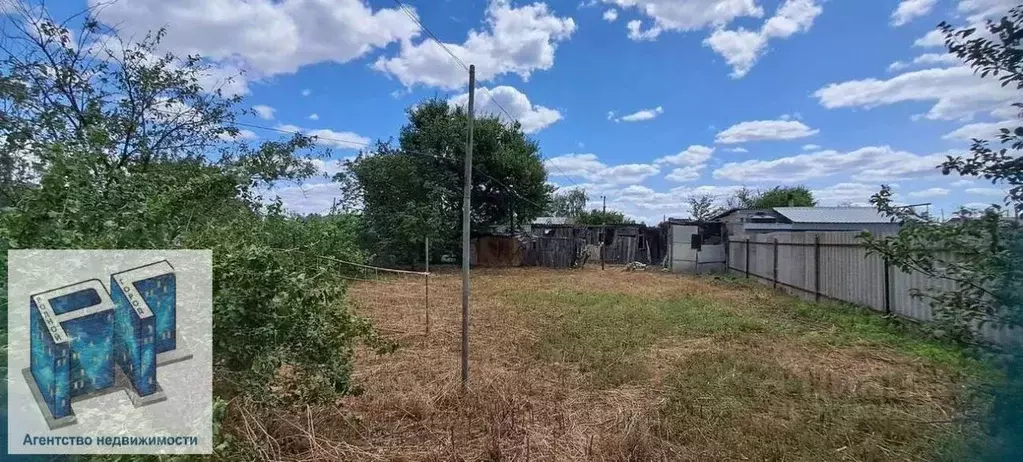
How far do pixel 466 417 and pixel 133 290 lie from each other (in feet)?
6.36

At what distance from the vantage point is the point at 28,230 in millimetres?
1921

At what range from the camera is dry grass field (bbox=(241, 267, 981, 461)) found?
2.61 metres

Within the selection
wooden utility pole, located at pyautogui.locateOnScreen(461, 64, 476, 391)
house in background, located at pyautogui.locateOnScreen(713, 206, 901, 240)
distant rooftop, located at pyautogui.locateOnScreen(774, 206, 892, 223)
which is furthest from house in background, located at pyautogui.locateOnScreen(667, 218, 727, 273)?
wooden utility pole, located at pyautogui.locateOnScreen(461, 64, 476, 391)

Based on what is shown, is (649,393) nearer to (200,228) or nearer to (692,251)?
(200,228)

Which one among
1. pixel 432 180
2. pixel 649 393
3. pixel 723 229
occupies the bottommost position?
pixel 649 393

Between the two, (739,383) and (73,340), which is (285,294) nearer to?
(73,340)

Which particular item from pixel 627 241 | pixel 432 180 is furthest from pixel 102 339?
pixel 627 241

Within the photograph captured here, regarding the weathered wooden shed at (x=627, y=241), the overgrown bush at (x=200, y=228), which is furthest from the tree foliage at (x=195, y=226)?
the weathered wooden shed at (x=627, y=241)

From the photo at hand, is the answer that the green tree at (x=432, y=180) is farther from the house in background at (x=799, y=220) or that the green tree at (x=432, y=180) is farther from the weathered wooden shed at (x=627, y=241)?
the house in background at (x=799, y=220)

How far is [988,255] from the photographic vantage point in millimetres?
1438

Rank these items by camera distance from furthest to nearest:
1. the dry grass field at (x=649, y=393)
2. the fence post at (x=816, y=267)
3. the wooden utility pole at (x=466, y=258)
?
the fence post at (x=816, y=267)
the wooden utility pole at (x=466, y=258)
the dry grass field at (x=649, y=393)

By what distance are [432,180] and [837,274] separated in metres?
11.1

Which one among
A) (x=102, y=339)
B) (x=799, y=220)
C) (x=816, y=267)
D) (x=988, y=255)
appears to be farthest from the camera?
(x=799, y=220)

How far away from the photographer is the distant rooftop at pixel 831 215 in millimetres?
17797
